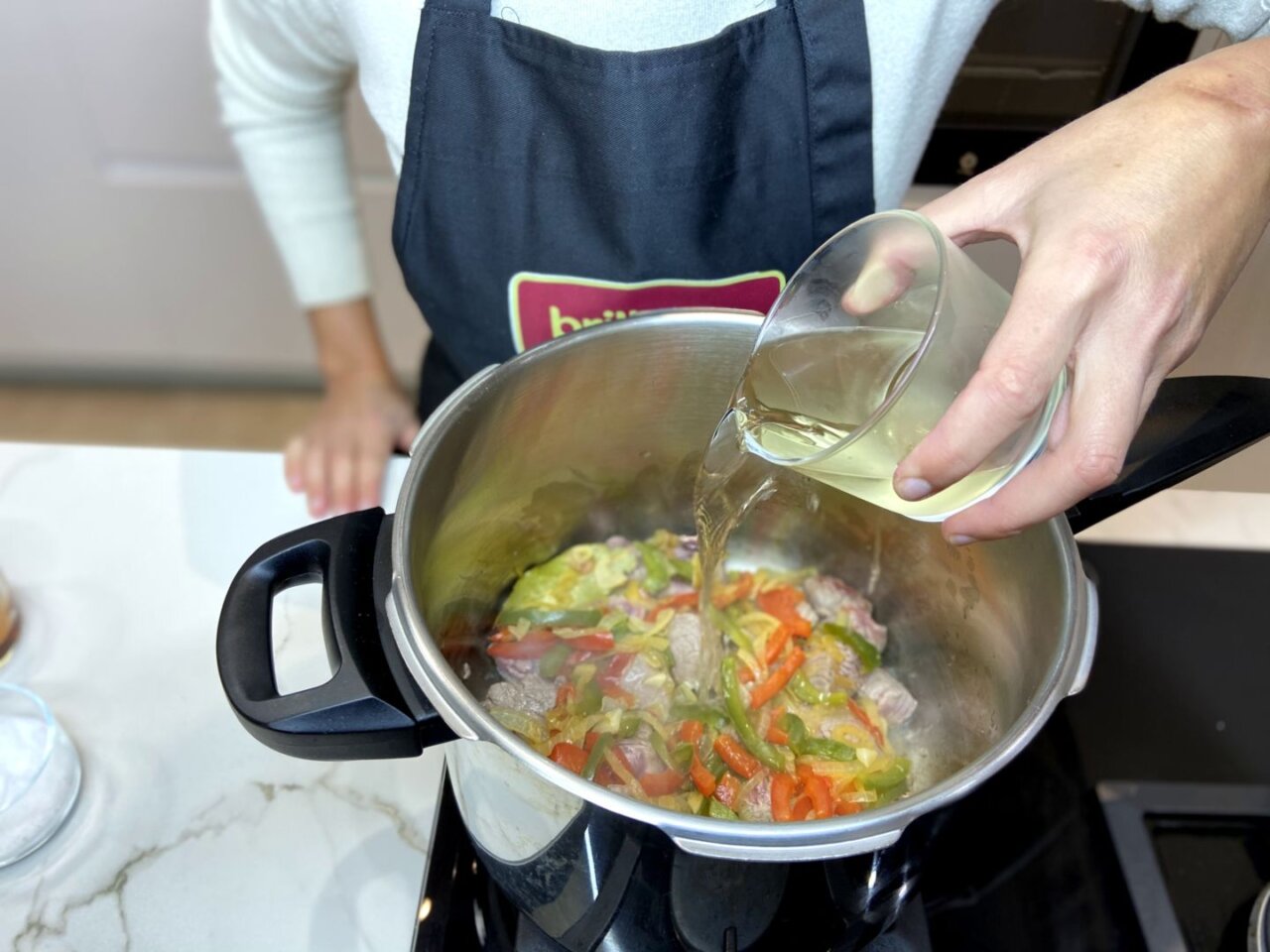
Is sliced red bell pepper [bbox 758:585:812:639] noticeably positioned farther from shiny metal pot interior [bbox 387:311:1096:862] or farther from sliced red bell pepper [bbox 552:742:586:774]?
sliced red bell pepper [bbox 552:742:586:774]

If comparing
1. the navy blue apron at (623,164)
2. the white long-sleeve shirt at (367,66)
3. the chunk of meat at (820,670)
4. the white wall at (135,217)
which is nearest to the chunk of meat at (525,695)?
the chunk of meat at (820,670)

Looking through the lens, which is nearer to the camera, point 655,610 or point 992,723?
point 992,723

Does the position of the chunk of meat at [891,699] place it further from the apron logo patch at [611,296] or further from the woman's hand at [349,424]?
the woman's hand at [349,424]

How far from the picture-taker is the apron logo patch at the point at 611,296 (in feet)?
2.93

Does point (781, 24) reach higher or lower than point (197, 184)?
higher

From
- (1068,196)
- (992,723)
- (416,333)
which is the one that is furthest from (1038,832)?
(416,333)

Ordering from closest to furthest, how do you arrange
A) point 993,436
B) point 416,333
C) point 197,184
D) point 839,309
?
point 993,436, point 839,309, point 197,184, point 416,333

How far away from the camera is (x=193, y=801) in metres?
0.75

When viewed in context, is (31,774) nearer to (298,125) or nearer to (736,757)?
(736,757)

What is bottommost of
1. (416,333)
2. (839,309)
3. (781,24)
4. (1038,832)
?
(416,333)

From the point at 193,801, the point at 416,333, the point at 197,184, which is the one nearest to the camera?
the point at 193,801

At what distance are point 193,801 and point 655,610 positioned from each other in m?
0.39

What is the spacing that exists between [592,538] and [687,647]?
0.52 ft

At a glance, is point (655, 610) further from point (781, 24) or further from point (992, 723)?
point (781, 24)
